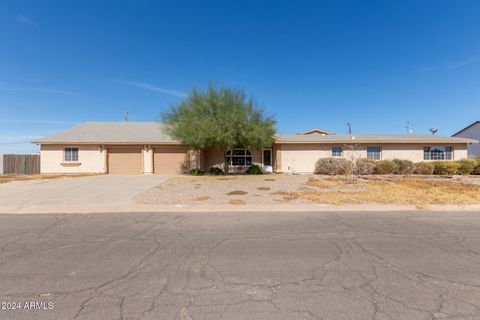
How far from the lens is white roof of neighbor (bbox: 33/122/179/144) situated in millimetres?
20234

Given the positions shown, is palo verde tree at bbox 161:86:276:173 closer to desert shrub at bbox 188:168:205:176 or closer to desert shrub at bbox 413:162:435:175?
desert shrub at bbox 188:168:205:176

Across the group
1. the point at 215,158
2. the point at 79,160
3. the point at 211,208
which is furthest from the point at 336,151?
the point at 79,160

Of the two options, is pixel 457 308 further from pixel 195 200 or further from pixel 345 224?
pixel 195 200

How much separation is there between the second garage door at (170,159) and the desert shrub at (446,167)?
71.0 ft

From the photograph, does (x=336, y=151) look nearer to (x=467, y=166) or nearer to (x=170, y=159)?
(x=467, y=166)

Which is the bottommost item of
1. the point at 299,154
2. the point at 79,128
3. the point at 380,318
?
the point at 380,318

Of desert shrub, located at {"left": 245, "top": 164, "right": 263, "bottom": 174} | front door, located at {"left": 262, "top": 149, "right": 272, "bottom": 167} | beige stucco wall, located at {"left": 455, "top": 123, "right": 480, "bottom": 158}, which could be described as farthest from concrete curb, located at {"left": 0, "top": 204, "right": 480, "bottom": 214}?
beige stucco wall, located at {"left": 455, "top": 123, "right": 480, "bottom": 158}

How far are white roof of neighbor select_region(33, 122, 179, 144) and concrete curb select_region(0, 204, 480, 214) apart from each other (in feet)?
40.2

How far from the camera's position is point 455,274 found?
336 cm

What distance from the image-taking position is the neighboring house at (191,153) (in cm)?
2017

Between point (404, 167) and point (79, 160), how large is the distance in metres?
28.0

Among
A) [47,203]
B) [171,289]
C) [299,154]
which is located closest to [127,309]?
[171,289]

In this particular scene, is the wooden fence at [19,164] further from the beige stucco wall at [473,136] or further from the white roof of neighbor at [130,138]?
the beige stucco wall at [473,136]

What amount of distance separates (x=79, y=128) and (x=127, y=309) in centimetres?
2616
